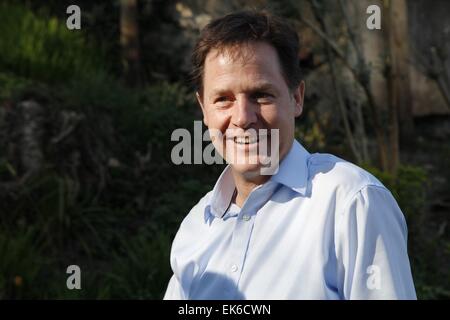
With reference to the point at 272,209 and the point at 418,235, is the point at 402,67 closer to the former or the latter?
the point at 418,235

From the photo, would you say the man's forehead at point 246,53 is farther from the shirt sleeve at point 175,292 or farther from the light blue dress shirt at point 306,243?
the shirt sleeve at point 175,292

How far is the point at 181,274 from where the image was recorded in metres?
2.66

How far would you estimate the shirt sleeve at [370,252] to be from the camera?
2.19 m

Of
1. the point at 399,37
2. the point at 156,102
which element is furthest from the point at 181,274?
the point at 399,37

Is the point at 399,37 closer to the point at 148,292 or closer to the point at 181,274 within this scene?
the point at 148,292

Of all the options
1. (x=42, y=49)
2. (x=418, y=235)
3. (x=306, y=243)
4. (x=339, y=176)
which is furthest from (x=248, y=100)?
(x=42, y=49)

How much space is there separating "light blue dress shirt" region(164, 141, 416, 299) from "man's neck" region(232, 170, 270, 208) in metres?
0.04

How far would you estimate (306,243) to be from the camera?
7.50 ft

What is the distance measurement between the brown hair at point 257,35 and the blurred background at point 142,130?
10.5ft

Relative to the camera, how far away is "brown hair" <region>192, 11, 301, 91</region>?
8.34 ft

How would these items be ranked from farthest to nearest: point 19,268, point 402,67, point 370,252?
point 402,67 < point 19,268 < point 370,252

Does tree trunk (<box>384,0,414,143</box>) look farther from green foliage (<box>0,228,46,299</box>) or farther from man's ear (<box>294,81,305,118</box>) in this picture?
man's ear (<box>294,81,305,118</box>)

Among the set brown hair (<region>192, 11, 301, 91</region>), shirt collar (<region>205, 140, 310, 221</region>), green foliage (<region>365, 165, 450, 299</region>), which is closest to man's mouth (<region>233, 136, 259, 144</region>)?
shirt collar (<region>205, 140, 310, 221</region>)

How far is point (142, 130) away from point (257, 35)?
15.7 ft
